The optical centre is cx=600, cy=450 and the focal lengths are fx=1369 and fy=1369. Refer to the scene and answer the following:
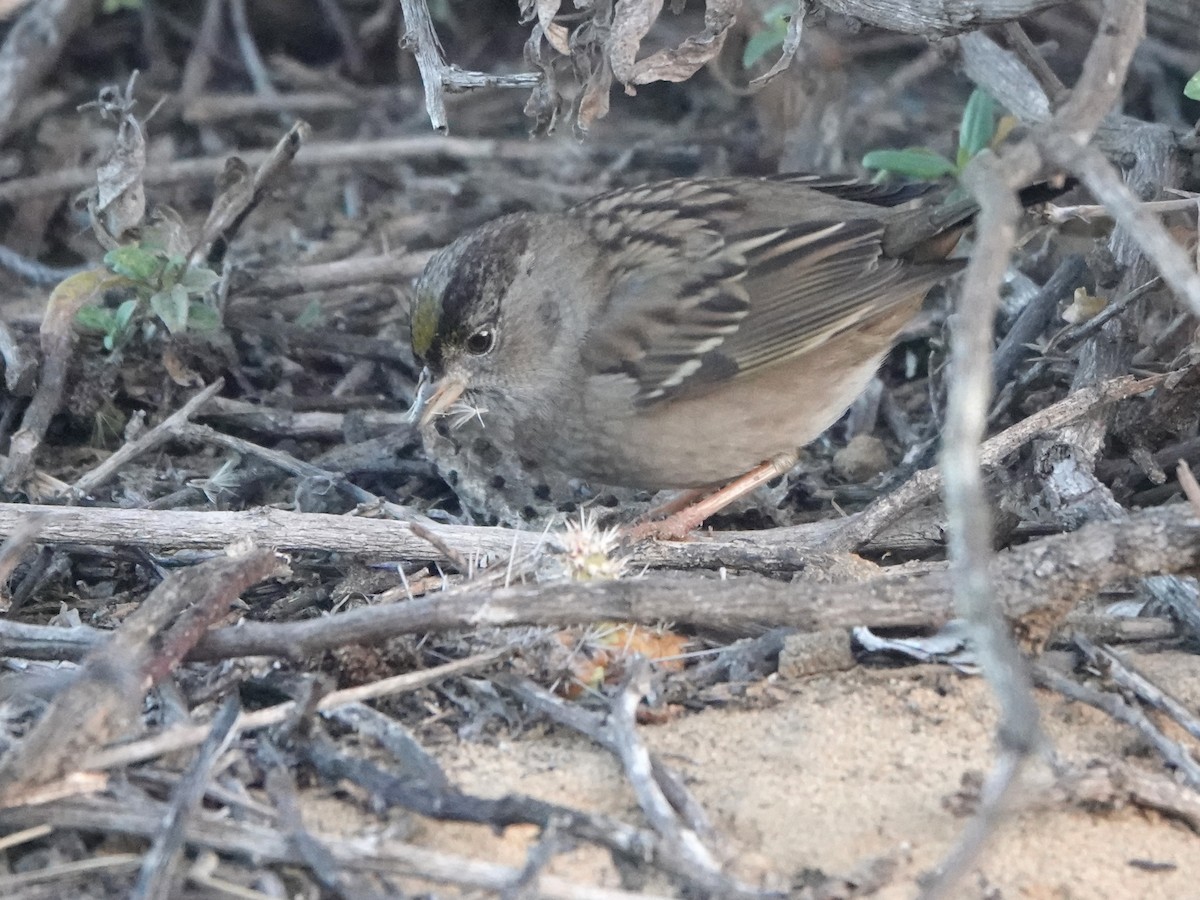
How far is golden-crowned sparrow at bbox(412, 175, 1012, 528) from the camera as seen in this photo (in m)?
4.19

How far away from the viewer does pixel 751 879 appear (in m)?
2.41

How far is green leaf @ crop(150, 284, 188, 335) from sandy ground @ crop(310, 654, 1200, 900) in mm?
2075

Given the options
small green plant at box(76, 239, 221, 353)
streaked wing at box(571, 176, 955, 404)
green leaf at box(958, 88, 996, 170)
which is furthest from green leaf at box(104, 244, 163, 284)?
green leaf at box(958, 88, 996, 170)

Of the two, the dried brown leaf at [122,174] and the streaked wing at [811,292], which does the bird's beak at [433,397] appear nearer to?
the streaked wing at [811,292]

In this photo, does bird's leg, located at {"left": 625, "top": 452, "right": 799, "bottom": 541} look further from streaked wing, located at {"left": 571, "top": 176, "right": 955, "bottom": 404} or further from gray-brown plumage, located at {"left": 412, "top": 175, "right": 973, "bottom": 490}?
streaked wing, located at {"left": 571, "top": 176, "right": 955, "bottom": 404}

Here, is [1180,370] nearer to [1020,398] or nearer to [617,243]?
[1020,398]

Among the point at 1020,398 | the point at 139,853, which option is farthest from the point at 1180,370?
the point at 139,853

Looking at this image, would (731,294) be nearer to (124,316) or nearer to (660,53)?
(660,53)

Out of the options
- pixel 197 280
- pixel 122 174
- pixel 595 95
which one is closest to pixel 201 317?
pixel 197 280

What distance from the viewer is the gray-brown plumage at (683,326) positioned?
165 inches

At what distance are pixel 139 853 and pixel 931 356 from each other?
3.01 m

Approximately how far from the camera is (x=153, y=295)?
4.43 metres

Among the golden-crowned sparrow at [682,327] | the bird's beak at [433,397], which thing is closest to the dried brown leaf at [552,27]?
the golden-crowned sparrow at [682,327]

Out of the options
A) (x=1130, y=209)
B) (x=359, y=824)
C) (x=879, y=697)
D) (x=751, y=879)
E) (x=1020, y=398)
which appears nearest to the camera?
(x=1130, y=209)
